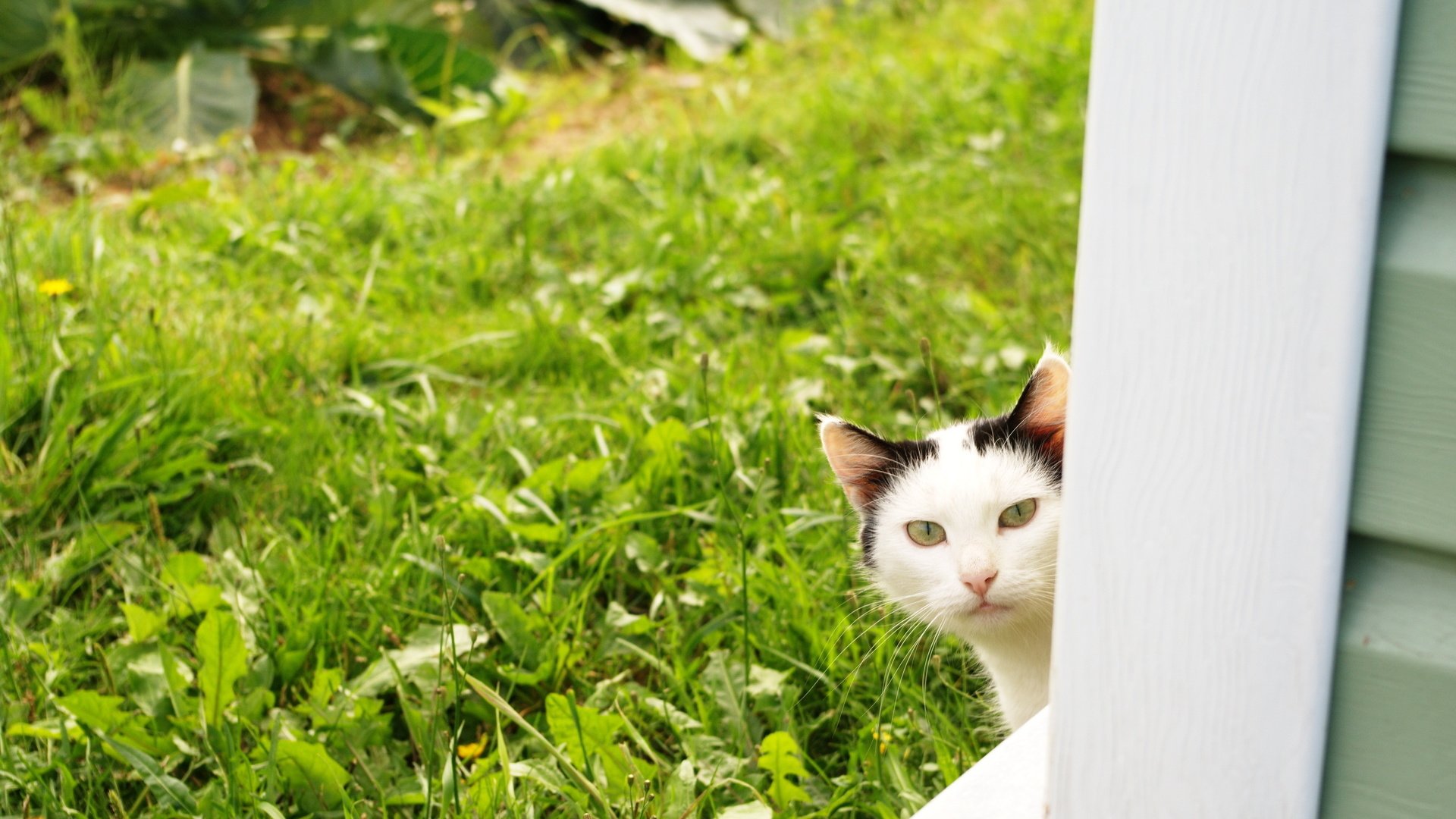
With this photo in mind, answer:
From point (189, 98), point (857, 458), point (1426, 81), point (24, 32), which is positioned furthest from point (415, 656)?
point (24, 32)

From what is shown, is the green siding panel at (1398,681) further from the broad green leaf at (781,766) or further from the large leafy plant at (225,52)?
the large leafy plant at (225,52)

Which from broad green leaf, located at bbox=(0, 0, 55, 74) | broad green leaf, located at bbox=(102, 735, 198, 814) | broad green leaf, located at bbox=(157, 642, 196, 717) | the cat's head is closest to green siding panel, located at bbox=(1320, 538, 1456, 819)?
the cat's head

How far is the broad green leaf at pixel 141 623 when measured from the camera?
183 centimetres

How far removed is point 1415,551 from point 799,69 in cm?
442

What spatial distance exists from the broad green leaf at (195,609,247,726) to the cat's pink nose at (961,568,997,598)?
3.21ft

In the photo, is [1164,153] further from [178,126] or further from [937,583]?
[178,126]

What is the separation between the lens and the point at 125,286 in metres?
2.78

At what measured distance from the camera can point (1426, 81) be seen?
0.75 m

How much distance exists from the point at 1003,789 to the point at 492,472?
135 centimetres

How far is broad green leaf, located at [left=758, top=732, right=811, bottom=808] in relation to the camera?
1.55 m

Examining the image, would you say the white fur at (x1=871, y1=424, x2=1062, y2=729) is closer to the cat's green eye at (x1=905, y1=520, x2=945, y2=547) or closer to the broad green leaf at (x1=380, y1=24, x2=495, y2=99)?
the cat's green eye at (x1=905, y1=520, x2=945, y2=547)

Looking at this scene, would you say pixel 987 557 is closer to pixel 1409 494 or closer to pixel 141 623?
pixel 1409 494

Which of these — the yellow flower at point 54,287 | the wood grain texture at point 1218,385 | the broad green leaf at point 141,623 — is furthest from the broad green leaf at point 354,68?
the wood grain texture at point 1218,385

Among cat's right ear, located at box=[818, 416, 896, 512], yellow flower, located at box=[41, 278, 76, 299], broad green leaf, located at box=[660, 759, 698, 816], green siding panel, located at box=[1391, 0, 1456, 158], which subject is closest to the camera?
green siding panel, located at box=[1391, 0, 1456, 158]
